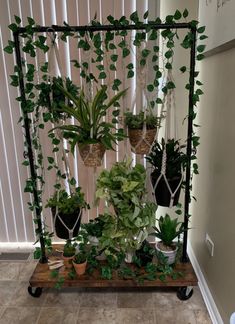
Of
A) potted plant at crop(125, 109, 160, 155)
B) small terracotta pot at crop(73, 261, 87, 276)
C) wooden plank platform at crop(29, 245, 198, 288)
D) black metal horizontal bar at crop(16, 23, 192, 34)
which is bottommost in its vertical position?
wooden plank platform at crop(29, 245, 198, 288)

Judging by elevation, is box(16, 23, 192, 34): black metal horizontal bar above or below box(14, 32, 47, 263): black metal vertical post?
above

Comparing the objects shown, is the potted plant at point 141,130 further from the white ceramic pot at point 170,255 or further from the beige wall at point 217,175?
the white ceramic pot at point 170,255

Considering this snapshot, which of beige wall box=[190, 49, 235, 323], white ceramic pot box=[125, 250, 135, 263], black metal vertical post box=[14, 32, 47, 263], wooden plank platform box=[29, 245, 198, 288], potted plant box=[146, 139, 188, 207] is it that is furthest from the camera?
white ceramic pot box=[125, 250, 135, 263]

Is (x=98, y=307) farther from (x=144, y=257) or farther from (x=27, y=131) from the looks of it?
(x=27, y=131)

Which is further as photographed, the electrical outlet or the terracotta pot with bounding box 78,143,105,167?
the electrical outlet

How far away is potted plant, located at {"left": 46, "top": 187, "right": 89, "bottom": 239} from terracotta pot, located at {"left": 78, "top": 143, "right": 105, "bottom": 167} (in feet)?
1.08

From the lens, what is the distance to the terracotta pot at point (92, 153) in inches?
58.4

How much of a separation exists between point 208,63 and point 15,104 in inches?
52.4

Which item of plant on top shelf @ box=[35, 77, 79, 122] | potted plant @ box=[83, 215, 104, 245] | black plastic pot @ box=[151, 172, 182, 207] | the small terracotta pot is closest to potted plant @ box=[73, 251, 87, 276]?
the small terracotta pot

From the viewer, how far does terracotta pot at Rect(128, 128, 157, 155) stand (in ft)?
5.02

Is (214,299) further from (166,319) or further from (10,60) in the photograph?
(10,60)

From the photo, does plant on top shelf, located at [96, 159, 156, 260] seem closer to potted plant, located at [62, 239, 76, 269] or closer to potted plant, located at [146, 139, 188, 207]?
potted plant, located at [146, 139, 188, 207]

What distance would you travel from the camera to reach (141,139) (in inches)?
60.3

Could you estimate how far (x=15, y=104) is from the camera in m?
2.01
